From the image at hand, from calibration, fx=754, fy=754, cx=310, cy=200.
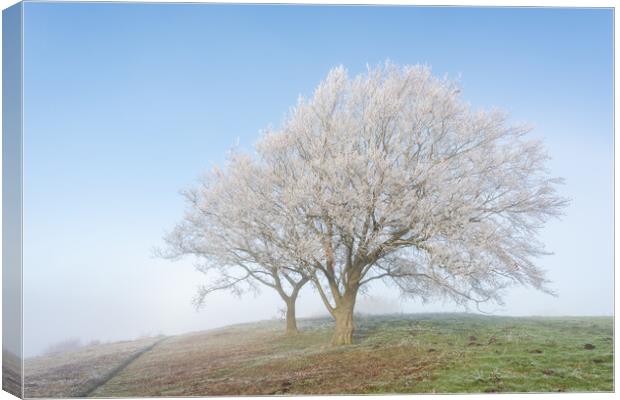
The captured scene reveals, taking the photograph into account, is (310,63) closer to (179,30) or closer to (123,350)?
(179,30)

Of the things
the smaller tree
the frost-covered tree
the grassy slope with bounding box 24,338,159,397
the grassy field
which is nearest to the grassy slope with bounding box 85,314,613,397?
the grassy field

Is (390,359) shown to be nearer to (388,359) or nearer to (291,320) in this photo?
(388,359)

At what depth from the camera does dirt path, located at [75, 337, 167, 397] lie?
1560 centimetres

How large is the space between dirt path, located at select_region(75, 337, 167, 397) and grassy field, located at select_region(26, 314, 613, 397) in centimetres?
5

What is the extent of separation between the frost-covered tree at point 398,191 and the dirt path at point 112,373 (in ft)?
9.54

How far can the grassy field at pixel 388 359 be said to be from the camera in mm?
15516

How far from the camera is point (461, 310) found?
16.7 metres

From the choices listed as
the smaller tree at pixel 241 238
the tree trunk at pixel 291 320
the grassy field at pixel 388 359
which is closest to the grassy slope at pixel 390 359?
the grassy field at pixel 388 359

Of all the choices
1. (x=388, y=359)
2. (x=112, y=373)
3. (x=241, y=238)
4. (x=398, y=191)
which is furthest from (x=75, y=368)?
(x=398, y=191)

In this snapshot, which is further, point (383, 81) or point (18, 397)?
point (383, 81)

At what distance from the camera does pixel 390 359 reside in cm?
1609

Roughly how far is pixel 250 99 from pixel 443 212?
16.0ft

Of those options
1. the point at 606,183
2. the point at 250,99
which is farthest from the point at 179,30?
the point at 606,183

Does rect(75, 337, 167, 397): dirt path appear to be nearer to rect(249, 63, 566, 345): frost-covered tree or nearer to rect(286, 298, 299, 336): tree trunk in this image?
rect(286, 298, 299, 336): tree trunk
